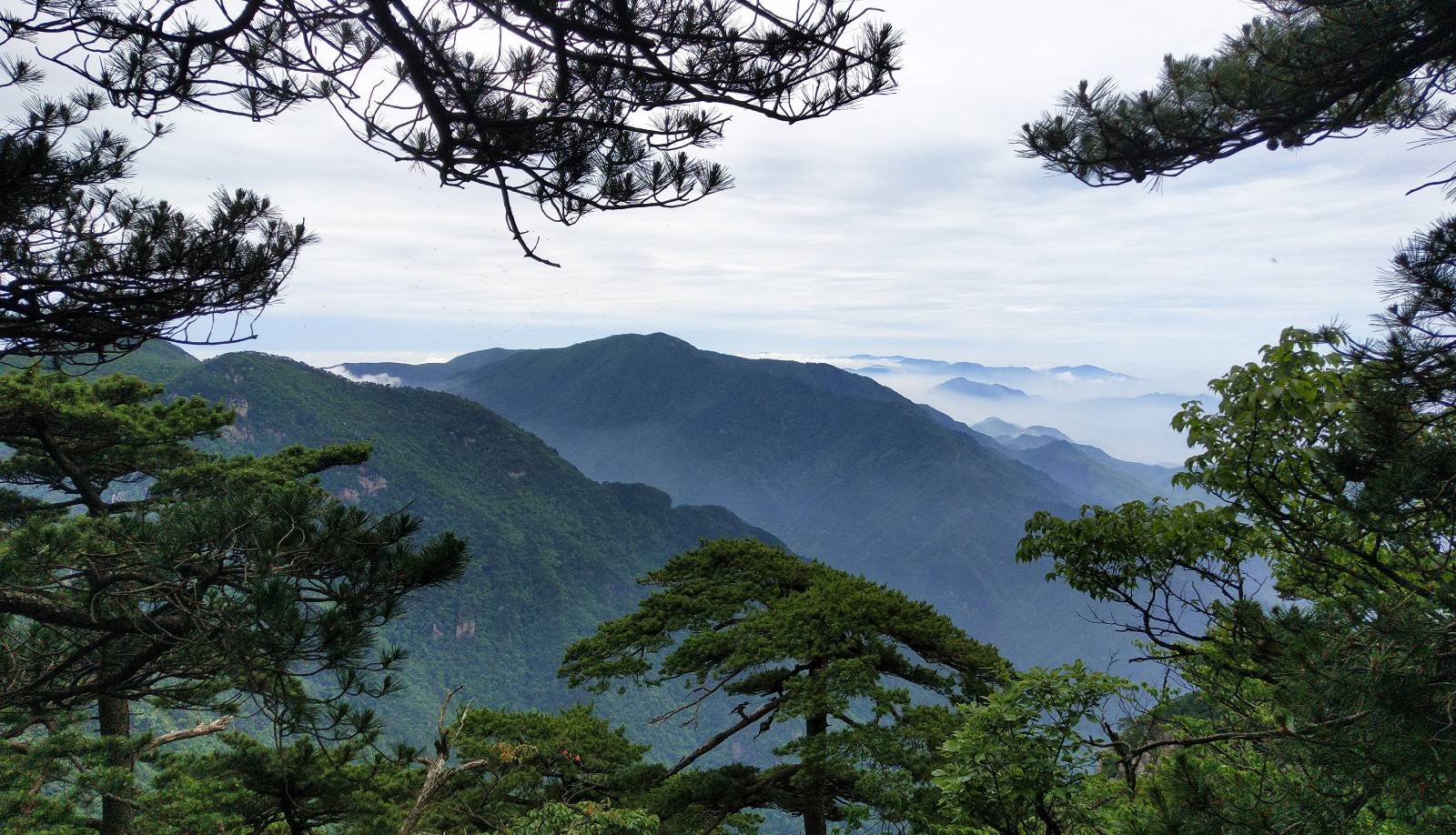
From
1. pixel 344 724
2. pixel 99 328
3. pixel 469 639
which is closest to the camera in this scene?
pixel 99 328

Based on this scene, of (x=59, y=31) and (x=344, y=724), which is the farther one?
(x=344, y=724)

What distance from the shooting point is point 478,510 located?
9319 centimetres

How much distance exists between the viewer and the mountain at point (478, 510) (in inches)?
2980

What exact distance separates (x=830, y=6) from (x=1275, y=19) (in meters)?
3.13

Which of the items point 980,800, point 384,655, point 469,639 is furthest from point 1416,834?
point 469,639

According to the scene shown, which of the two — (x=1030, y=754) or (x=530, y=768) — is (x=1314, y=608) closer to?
(x=1030, y=754)

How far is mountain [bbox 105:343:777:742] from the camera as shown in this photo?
7569 centimetres

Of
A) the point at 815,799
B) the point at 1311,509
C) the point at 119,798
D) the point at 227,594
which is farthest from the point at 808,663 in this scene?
the point at 119,798

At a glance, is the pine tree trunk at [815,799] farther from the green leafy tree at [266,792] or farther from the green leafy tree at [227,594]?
the green leafy tree at [227,594]

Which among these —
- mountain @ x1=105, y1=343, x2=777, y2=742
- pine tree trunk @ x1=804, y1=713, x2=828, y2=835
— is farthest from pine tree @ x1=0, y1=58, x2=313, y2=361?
mountain @ x1=105, y1=343, x2=777, y2=742

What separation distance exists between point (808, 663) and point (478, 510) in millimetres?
91806

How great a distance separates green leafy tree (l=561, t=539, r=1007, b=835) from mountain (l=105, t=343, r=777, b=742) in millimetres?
59737

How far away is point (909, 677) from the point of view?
28.4ft

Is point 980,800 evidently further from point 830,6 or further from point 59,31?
point 59,31
